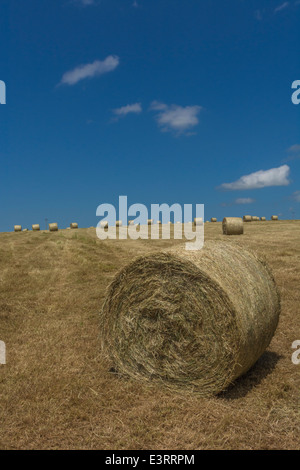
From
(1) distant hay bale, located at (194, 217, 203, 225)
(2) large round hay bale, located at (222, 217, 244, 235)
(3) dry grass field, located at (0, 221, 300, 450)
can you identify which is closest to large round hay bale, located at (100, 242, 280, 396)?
(3) dry grass field, located at (0, 221, 300, 450)

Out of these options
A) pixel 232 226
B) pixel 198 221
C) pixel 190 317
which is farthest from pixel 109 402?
pixel 198 221

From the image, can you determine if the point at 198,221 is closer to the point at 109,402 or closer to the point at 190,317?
the point at 190,317

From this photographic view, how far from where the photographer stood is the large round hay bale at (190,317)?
4.91 m

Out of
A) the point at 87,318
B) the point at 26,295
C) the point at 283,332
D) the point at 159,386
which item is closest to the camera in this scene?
the point at 159,386

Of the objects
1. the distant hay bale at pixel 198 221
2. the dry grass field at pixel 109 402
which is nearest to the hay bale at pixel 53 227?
the distant hay bale at pixel 198 221

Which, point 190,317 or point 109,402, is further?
point 190,317

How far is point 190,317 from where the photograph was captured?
5172 mm

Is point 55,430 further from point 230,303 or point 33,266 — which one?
point 33,266

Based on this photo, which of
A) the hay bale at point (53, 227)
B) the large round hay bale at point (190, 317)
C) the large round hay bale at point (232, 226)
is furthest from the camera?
the hay bale at point (53, 227)

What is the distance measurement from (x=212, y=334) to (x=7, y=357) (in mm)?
3462

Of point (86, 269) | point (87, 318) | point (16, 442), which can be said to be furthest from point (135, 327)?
point (86, 269)

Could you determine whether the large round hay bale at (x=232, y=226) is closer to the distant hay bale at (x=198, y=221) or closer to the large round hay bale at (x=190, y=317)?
the distant hay bale at (x=198, y=221)

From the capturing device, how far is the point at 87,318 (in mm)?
8461

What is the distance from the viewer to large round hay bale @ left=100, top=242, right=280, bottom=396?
491cm
